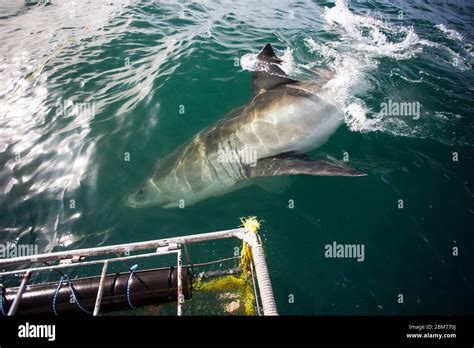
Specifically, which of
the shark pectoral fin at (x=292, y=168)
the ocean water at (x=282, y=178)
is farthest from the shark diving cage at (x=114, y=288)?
the shark pectoral fin at (x=292, y=168)

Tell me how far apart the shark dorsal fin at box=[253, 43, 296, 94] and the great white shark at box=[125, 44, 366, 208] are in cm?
22

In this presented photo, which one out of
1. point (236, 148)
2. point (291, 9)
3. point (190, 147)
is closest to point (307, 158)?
point (236, 148)

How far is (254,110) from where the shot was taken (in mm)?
6316

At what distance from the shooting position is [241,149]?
6.07 metres

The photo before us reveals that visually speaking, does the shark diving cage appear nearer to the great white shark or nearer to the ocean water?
the ocean water

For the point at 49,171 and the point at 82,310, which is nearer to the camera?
the point at 82,310

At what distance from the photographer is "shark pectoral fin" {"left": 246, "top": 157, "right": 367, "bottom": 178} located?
16.1 ft

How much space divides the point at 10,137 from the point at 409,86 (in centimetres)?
1023

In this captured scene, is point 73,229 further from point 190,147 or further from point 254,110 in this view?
point 254,110

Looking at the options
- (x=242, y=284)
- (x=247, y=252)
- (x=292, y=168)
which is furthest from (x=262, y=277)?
(x=292, y=168)

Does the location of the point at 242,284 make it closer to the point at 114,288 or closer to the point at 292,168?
the point at 114,288

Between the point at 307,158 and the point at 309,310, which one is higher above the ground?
the point at 307,158

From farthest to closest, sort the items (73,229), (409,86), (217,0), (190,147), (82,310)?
(217,0) < (409,86) < (190,147) < (73,229) < (82,310)

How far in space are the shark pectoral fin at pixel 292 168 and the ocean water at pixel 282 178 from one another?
0.50 m
